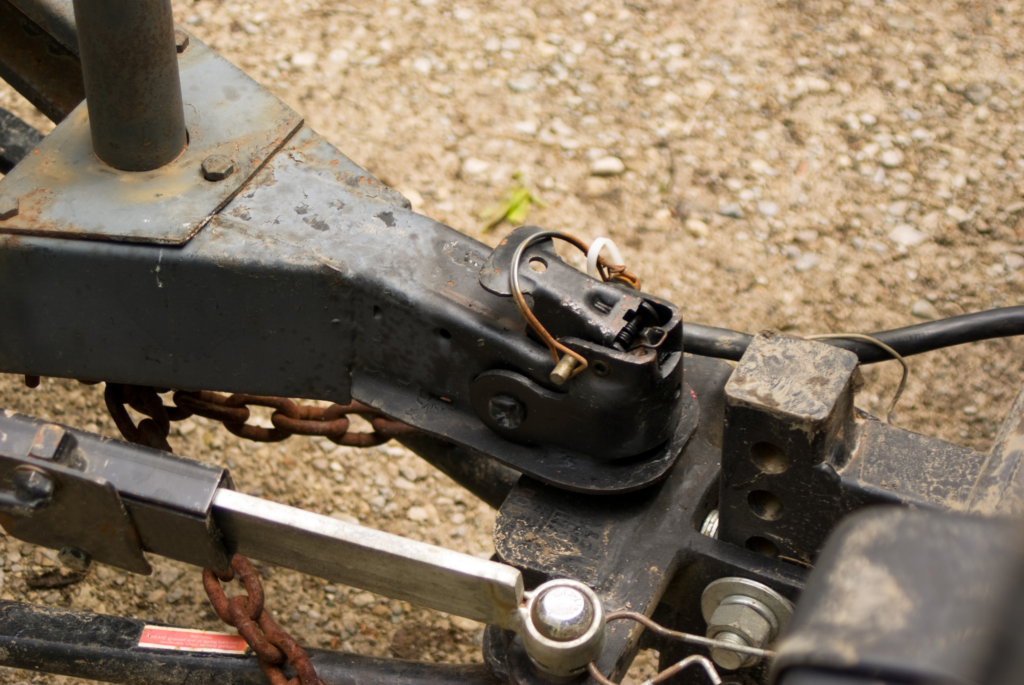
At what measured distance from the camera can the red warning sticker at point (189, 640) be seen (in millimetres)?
1565

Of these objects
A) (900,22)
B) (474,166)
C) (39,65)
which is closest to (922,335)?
(474,166)

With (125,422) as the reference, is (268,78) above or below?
below

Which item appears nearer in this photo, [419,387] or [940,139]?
[419,387]

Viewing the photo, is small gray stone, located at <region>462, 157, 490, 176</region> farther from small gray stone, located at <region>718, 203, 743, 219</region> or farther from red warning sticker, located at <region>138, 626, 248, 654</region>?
red warning sticker, located at <region>138, 626, 248, 654</region>

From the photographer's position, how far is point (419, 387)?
1599mm

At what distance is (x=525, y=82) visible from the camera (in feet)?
11.3

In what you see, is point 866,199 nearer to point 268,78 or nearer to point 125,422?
point 268,78

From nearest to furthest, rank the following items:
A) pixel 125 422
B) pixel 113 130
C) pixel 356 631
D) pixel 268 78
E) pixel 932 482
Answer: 1. pixel 932 482
2. pixel 113 130
3. pixel 125 422
4. pixel 356 631
5. pixel 268 78

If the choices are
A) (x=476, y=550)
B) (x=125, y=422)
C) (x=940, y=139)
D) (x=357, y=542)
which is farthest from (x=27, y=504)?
(x=940, y=139)

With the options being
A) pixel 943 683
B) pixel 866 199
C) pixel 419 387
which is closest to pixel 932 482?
pixel 419 387

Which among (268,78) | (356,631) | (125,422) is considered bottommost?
(356,631)

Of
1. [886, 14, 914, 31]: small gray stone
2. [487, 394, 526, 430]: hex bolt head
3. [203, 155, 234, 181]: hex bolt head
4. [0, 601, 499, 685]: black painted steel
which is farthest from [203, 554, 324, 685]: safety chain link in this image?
[886, 14, 914, 31]: small gray stone

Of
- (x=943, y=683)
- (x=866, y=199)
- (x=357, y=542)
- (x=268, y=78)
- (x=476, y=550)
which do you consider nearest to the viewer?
(x=943, y=683)

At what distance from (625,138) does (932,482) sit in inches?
82.2
